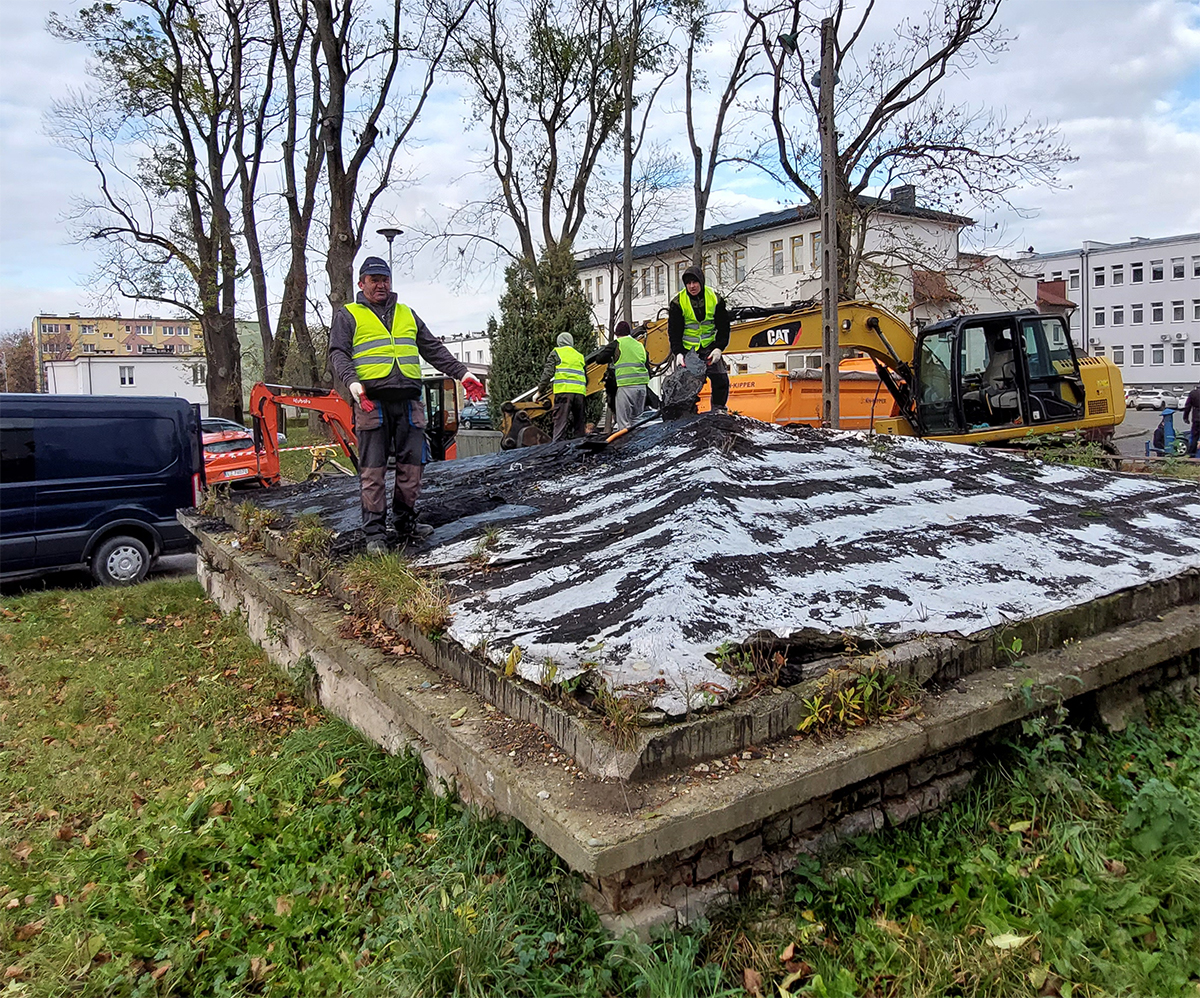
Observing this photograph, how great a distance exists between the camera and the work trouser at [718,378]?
306 inches

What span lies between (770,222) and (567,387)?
30.8m

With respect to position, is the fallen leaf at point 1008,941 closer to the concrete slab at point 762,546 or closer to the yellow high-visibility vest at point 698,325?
the concrete slab at point 762,546

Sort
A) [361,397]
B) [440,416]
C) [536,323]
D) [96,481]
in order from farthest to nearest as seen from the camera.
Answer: [536,323], [440,416], [96,481], [361,397]

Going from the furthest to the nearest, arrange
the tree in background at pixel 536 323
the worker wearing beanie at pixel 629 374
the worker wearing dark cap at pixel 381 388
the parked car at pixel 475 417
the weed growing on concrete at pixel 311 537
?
the parked car at pixel 475 417
the tree in background at pixel 536 323
the worker wearing beanie at pixel 629 374
the weed growing on concrete at pixel 311 537
the worker wearing dark cap at pixel 381 388

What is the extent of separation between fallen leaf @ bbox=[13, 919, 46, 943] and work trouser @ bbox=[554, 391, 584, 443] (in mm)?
8151

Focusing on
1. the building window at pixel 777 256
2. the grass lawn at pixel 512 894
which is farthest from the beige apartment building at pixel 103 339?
the grass lawn at pixel 512 894

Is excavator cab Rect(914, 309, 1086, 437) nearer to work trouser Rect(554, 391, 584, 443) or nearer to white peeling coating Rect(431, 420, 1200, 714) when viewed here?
white peeling coating Rect(431, 420, 1200, 714)

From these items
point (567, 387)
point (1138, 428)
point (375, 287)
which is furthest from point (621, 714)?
point (1138, 428)

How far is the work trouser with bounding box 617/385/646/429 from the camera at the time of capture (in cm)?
1023

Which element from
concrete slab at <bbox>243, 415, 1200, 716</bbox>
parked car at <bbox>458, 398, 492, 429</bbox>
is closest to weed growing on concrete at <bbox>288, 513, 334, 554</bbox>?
concrete slab at <bbox>243, 415, 1200, 716</bbox>

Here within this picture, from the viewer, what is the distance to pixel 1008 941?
101 inches

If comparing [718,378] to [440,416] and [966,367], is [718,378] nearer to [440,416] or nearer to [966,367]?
[966,367]

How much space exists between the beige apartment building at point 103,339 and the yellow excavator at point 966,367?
5104 centimetres

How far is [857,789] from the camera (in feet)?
10.2
